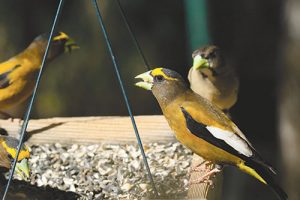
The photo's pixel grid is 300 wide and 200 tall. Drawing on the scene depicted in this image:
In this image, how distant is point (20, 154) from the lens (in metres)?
3.79

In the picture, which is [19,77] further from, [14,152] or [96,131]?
[14,152]

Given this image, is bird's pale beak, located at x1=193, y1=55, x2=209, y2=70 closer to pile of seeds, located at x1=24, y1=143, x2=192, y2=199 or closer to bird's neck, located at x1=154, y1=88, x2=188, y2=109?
pile of seeds, located at x1=24, y1=143, x2=192, y2=199

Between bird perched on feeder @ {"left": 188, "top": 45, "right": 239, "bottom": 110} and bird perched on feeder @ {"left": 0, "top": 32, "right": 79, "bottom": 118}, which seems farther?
bird perched on feeder @ {"left": 188, "top": 45, "right": 239, "bottom": 110}

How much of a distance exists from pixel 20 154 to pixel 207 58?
6.67ft

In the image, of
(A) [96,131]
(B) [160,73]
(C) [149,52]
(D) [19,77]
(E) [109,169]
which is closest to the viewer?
(B) [160,73]

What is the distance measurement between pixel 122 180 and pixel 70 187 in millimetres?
271

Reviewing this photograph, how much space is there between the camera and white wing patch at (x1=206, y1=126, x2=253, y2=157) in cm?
356

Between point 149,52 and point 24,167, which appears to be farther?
point 149,52

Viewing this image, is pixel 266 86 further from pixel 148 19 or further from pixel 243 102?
pixel 148 19

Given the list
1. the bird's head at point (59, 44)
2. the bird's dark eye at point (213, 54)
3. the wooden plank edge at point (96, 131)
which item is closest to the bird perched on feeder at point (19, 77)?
the bird's head at point (59, 44)

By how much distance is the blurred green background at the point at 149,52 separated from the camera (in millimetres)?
7855

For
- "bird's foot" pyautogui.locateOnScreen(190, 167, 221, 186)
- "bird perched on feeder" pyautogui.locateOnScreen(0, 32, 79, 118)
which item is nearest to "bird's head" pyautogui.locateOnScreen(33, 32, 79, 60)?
"bird perched on feeder" pyautogui.locateOnScreen(0, 32, 79, 118)

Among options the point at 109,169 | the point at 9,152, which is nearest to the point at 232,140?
the point at 109,169

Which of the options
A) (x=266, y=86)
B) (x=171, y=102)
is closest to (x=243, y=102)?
(x=266, y=86)
